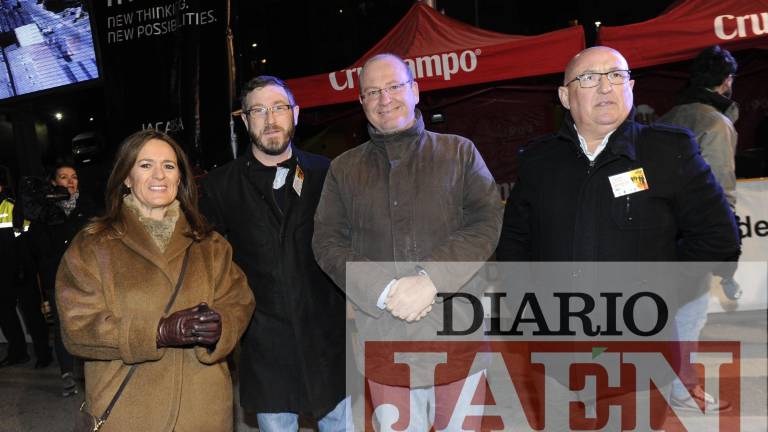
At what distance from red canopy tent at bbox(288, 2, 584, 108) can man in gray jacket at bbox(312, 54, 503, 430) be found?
3.83 metres

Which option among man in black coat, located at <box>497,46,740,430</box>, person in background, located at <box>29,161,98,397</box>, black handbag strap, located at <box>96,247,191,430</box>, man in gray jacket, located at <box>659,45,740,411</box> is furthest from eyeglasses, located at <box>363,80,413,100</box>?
person in background, located at <box>29,161,98,397</box>

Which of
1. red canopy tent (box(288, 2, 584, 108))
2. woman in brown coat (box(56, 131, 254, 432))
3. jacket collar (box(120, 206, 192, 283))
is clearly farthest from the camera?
red canopy tent (box(288, 2, 584, 108))

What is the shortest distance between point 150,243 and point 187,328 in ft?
1.35

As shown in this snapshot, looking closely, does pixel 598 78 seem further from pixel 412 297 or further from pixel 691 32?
pixel 691 32

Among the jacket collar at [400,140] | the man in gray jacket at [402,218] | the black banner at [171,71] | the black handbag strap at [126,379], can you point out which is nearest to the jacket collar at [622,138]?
the man in gray jacket at [402,218]

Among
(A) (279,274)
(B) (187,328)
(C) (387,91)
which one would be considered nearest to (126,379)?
(B) (187,328)

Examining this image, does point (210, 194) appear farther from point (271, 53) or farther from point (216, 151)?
point (271, 53)

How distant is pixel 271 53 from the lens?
13.8 metres

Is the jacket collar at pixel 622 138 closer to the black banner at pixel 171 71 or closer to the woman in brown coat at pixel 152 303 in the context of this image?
the woman in brown coat at pixel 152 303

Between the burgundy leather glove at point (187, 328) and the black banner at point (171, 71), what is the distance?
13.4 ft

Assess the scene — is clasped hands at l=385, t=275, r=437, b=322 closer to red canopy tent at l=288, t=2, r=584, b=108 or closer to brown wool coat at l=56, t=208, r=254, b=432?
brown wool coat at l=56, t=208, r=254, b=432

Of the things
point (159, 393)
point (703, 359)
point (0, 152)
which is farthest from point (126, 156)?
point (0, 152)

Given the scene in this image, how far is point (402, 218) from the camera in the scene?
2521 mm

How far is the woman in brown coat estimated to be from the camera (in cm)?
230
